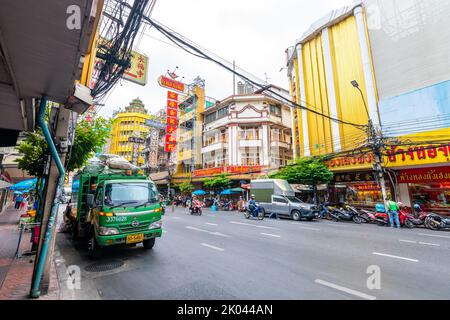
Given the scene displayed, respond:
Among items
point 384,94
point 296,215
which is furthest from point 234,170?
point 384,94

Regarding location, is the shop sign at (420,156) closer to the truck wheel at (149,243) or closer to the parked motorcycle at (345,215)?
the parked motorcycle at (345,215)

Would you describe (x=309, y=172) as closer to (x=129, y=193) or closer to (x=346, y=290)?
(x=346, y=290)

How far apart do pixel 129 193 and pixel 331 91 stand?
2061cm

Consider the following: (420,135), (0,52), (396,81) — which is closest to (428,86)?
(396,81)

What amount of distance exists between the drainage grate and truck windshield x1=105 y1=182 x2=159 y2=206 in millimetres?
1527

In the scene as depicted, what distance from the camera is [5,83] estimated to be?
12.3ft

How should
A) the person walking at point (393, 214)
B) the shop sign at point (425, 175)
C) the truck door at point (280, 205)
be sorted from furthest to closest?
the truck door at point (280, 205)
the shop sign at point (425, 175)
the person walking at point (393, 214)

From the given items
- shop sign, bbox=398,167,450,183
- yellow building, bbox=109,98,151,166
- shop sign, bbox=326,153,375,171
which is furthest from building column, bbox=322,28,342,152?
yellow building, bbox=109,98,151,166

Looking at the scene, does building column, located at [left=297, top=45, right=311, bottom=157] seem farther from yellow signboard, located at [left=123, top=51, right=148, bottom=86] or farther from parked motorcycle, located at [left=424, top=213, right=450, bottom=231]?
yellow signboard, located at [left=123, top=51, right=148, bottom=86]

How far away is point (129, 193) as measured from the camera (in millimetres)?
6574

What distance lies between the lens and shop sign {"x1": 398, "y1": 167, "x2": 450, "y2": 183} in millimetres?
14491

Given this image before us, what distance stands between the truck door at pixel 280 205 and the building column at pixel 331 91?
7555 mm

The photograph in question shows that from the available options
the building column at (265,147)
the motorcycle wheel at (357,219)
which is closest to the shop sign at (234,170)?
the building column at (265,147)

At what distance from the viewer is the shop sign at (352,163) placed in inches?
642
